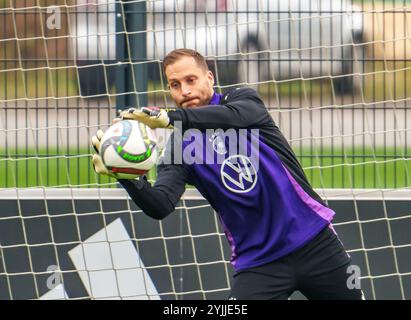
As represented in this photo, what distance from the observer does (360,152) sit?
828 centimetres

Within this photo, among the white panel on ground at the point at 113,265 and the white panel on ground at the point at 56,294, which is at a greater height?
the white panel on ground at the point at 113,265

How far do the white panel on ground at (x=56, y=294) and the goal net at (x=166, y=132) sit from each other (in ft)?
0.03

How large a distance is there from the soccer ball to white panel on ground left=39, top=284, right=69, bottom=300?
271cm

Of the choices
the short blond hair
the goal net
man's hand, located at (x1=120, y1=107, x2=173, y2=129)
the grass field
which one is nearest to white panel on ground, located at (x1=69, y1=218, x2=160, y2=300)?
the goal net

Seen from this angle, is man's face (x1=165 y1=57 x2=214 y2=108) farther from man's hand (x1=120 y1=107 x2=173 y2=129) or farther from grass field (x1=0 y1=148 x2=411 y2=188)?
grass field (x1=0 y1=148 x2=411 y2=188)

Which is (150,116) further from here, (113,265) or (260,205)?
(113,265)

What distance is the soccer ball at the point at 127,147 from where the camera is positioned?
5297 mm

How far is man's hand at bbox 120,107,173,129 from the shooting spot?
209 inches

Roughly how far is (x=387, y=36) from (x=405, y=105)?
1.54 feet

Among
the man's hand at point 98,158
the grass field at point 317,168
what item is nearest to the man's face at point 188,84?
the man's hand at point 98,158

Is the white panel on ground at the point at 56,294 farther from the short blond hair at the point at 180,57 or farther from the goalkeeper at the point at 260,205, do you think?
the short blond hair at the point at 180,57

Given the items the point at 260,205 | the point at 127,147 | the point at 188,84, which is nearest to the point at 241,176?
the point at 260,205
